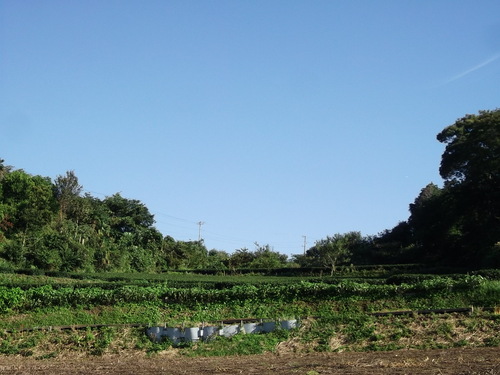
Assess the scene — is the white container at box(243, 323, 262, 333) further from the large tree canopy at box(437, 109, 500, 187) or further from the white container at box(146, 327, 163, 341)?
the large tree canopy at box(437, 109, 500, 187)

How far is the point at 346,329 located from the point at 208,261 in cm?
5627

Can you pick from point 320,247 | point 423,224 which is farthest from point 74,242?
point 423,224

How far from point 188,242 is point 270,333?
5488cm

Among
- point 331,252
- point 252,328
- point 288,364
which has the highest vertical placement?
point 331,252

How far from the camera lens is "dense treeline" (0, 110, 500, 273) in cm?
5206

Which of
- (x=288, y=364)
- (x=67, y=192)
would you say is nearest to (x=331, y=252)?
(x=67, y=192)

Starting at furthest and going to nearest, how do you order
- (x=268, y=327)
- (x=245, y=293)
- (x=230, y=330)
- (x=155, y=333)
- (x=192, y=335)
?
1. (x=245, y=293)
2. (x=268, y=327)
3. (x=155, y=333)
4. (x=230, y=330)
5. (x=192, y=335)

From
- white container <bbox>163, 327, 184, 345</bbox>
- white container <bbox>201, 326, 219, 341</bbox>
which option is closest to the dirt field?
white container <bbox>163, 327, 184, 345</bbox>

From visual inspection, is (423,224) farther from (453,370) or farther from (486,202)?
(453,370)

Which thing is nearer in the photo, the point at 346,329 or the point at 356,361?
the point at 356,361

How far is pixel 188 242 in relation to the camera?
7431 cm

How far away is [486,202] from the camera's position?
5212cm

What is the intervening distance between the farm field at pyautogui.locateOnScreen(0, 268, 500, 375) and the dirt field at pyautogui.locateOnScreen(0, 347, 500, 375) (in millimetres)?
30

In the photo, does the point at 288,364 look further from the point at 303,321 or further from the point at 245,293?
the point at 245,293
